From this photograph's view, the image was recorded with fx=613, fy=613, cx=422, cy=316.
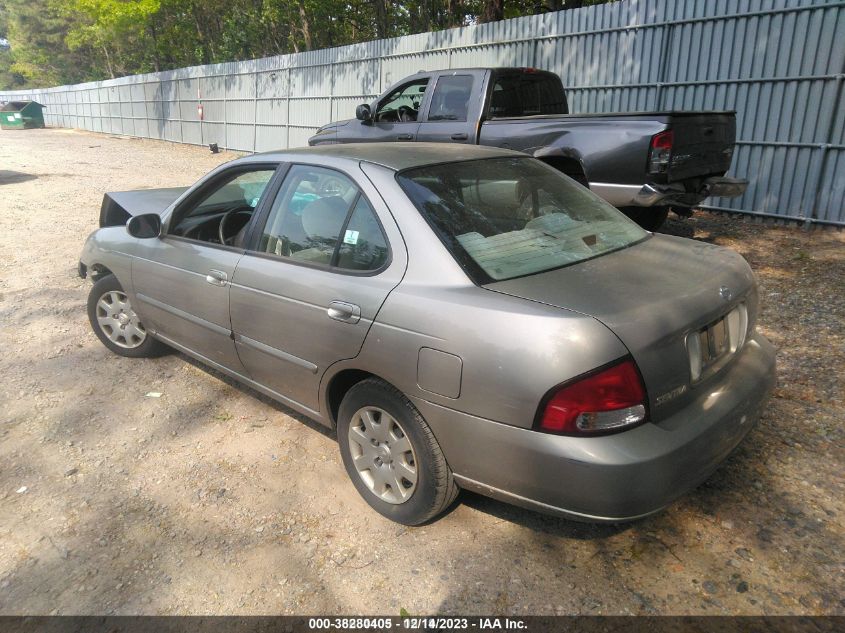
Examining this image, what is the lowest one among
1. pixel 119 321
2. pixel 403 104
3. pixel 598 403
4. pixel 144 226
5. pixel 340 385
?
pixel 119 321

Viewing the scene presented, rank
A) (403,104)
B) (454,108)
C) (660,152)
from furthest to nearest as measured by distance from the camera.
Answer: (403,104) < (454,108) < (660,152)

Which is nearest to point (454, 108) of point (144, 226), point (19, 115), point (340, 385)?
point (144, 226)

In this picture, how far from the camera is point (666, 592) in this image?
2.38m

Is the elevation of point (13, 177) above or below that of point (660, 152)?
below

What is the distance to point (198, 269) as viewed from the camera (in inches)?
145

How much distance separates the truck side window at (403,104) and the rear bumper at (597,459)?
6110 mm

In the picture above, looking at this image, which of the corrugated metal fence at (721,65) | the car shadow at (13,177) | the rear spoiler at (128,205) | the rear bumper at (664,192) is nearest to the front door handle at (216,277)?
the rear spoiler at (128,205)

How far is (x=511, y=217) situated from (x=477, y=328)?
850 millimetres

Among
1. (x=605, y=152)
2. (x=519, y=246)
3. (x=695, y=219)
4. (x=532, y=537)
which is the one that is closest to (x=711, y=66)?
(x=695, y=219)

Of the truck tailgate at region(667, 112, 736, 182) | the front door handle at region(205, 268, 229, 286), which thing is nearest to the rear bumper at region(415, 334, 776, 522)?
the front door handle at region(205, 268, 229, 286)

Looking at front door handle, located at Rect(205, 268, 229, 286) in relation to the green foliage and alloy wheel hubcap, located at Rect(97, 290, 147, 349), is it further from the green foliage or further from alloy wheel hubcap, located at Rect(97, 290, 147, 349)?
the green foliage

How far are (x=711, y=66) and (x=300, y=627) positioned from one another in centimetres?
879

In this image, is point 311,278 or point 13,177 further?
point 13,177

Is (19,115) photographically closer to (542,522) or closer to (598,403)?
(542,522)
